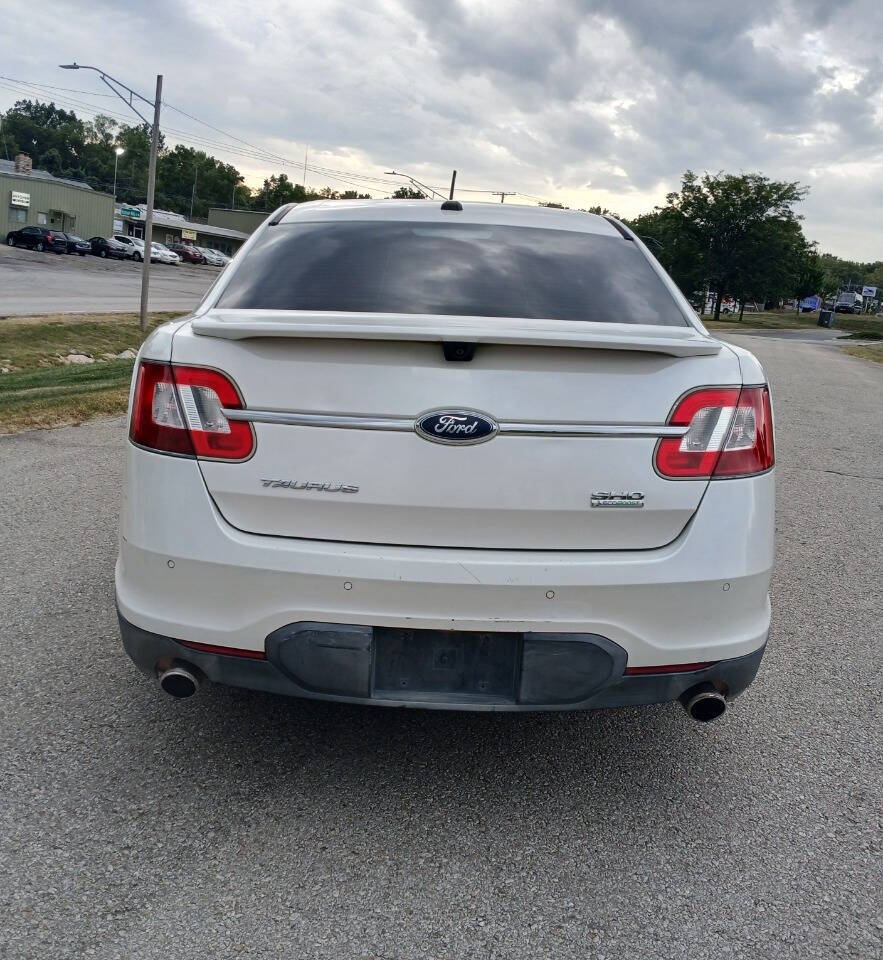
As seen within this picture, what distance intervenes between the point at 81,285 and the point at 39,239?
25046 millimetres

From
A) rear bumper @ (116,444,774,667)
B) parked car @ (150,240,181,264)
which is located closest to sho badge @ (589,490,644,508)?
rear bumper @ (116,444,774,667)

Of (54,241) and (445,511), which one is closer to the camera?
(445,511)

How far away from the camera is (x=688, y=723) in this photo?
11.4 ft

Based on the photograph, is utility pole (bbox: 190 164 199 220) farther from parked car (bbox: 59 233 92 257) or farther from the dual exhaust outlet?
the dual exhaust outlet

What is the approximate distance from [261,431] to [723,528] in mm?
1286

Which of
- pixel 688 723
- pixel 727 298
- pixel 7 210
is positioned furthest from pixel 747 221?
pixel 688 723

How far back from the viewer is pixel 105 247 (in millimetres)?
63344

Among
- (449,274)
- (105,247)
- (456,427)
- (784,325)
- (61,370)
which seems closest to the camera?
(456,427)

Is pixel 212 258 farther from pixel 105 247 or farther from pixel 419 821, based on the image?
pixel 419 821

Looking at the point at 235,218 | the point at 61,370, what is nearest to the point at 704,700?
the point at 61,370

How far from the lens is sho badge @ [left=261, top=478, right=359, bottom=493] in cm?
247

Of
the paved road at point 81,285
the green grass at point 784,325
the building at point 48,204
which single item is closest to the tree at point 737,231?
the green grass at point 784,325

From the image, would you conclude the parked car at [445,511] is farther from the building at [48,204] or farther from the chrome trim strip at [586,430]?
the building at [48,204]

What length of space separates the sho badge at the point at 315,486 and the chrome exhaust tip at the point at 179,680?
0.63 m
